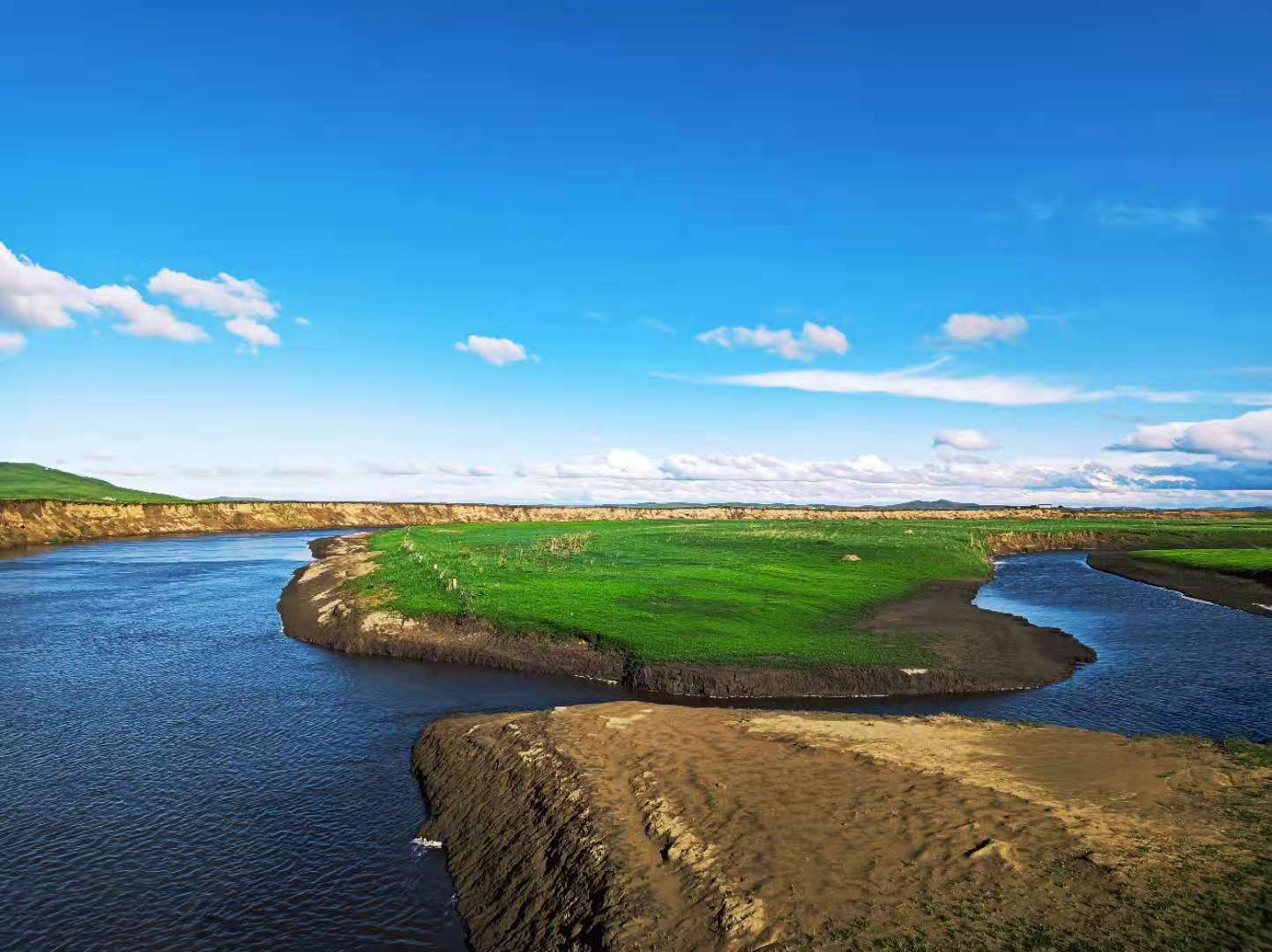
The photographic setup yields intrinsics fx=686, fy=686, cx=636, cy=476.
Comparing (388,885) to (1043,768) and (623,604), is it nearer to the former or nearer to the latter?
(1043,768)

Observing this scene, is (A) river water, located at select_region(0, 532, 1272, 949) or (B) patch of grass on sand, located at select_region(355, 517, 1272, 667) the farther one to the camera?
(B) patch of grass on sand, located at select_region(355, 517, 1272, 667)

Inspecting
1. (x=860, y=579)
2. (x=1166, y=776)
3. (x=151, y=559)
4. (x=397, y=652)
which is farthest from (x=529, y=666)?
(x=151, y=559)

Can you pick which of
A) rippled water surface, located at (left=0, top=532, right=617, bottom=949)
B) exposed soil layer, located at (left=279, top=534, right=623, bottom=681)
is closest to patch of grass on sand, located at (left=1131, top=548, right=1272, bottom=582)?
exposed soil layer, located at (left=279, top=534, right=623, bottom=681)

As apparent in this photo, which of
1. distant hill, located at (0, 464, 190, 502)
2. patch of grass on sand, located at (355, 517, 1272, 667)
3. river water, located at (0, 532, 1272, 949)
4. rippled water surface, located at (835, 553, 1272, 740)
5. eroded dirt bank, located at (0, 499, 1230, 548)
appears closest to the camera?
river water, located at (0, 532, 1272, 949)

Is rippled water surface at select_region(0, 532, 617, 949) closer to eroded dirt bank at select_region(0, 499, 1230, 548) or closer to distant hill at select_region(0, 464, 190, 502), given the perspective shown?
eroded dirt bank at select_region(0, 499, 1230, 548)

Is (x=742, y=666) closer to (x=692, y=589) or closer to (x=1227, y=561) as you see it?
(x=692, y=589)
